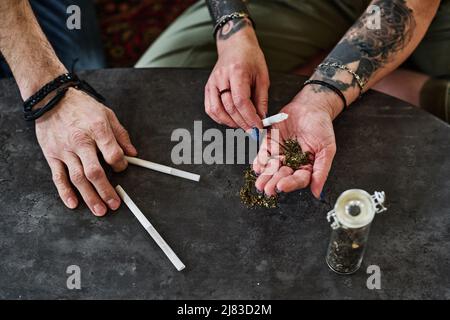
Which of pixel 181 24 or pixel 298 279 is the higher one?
pixel 181 24

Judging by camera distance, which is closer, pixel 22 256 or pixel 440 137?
pixel 22 256

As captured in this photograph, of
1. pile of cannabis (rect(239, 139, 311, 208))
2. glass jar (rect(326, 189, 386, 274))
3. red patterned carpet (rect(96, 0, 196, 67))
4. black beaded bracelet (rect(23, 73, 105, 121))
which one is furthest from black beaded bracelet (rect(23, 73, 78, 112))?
red patterned carpet (rect(96, 0, 196, 67))

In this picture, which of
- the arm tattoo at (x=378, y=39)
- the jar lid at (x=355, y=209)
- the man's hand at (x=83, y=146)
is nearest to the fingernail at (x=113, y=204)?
the man's hand at (x=83, y=146)

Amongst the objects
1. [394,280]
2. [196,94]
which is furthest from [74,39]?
[394,280]

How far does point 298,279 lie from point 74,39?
3.97 ft

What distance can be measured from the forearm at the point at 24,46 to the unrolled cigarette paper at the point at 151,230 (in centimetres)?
40

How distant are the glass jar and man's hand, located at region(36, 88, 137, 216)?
0.48 m

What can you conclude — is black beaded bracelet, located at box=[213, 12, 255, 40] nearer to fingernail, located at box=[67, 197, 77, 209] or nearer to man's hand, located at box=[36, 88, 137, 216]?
man's hand, located at box=[36, 88, 137, 216]

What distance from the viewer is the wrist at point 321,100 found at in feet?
4.25

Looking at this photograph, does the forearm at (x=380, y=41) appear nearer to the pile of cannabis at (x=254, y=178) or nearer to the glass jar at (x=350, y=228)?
the pile of cannabis at (x=254, y=178)

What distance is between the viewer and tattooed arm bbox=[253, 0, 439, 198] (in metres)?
1.23
